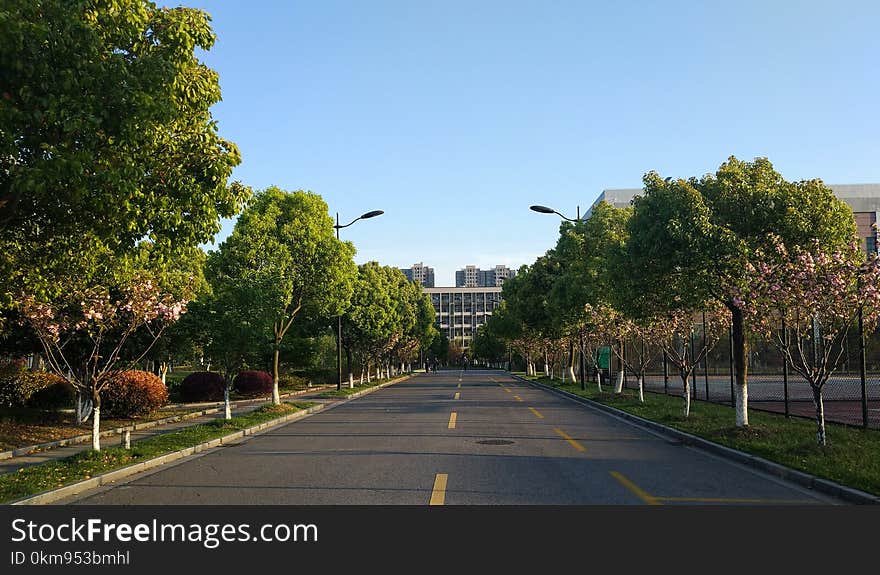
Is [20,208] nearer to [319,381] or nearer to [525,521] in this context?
[525,521]

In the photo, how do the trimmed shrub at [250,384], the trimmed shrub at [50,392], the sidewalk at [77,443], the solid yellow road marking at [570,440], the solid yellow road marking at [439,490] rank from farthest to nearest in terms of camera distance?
the trimmed shrub at [250,384] → the trimmed shrub at [50,392] → the solid yellow road marking at [570,440] → the sidewalk at [77,443] → the solid yellow road marking at [439,490]

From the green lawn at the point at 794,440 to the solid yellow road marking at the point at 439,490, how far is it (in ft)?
17.7

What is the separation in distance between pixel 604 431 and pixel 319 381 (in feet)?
126

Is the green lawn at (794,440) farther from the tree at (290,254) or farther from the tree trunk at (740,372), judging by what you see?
the tree at (290,254)

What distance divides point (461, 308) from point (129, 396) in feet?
552

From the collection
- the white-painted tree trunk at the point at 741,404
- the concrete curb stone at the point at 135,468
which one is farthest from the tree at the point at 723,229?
the concrete curb stone at the point at 135,468

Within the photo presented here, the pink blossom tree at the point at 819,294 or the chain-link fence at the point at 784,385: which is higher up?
the pink blossom tree at the point at 819,294

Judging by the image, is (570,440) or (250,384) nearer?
(570,440)

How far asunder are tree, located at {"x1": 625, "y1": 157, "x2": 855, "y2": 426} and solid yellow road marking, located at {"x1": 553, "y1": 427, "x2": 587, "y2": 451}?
3.76 metres

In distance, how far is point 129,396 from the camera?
20047 millimetres

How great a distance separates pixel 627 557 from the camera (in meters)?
6.18

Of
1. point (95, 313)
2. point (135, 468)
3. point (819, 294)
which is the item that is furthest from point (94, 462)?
point (819, 294)

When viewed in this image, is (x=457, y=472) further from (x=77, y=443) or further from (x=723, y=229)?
(x=77, y=443)

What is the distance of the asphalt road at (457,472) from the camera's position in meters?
9.12
